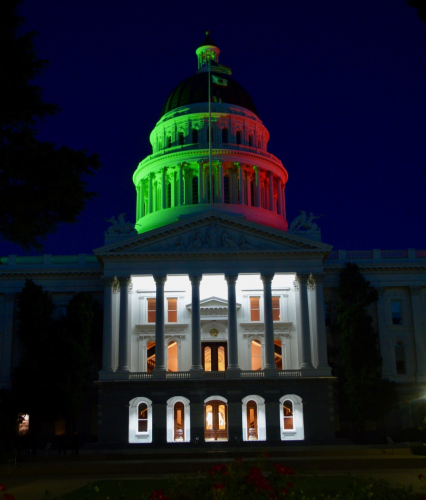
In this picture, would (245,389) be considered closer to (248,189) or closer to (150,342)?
(150,342)

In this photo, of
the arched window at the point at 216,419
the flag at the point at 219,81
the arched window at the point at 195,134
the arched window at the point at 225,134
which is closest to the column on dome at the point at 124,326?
the arched window at the point at 216,419

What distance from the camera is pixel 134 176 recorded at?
8194cm

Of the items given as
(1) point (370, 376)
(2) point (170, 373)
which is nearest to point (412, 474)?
(1) point (370, 376)

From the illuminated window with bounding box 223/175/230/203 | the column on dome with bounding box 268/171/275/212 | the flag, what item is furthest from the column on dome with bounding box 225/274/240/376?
the flag

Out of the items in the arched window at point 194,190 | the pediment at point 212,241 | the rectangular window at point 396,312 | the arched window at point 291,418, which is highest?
the arched window at point 194,190

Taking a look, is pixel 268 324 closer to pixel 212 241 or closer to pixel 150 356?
pixel 212 241

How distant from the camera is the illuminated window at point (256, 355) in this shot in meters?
60.4

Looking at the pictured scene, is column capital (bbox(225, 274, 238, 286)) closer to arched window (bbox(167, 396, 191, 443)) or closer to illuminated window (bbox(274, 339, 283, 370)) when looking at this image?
illuminated window (bbox(274, 339, 283, 370))

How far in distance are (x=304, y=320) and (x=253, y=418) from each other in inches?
365

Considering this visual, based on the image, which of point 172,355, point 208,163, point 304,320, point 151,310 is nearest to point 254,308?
point 304,320

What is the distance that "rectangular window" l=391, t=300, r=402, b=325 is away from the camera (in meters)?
61.8

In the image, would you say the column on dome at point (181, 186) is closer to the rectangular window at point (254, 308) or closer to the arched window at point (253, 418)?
the rectangular window at point (254, 308)

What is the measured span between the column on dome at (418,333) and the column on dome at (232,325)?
16.9 m

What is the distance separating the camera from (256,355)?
60594mm
